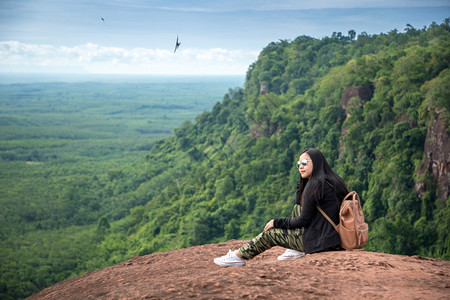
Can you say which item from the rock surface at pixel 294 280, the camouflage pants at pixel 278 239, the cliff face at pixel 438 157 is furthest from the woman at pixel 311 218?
the cliff face at pixel 438 157

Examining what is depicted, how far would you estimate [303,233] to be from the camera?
628 centimetres

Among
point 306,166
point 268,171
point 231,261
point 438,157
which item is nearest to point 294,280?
point 231,261

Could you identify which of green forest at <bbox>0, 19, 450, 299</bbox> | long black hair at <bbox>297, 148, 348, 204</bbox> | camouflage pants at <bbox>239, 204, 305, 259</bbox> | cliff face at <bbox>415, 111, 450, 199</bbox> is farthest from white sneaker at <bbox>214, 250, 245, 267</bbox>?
cliff face at <bbox>415, 111, 450, 199</bbox>

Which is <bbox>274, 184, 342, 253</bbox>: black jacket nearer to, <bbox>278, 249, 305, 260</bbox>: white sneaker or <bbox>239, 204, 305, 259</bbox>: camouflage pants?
<bbox>239, 204, 305, 259</bbox>: camouflage pants

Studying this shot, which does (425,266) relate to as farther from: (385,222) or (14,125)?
(14,125)

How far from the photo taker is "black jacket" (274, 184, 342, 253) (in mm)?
6074

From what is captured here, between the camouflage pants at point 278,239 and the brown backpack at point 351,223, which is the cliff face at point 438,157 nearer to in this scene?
the brown backpack at point 351,223

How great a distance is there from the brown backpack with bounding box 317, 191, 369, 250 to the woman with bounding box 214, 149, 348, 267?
0.08 m

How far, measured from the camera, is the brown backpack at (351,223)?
6008mm

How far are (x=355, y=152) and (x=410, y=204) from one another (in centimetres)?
772

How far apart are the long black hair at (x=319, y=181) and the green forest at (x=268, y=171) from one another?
20.3m

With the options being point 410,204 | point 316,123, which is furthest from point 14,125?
point 410,204

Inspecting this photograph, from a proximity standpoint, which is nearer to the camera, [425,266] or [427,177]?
[425,266]

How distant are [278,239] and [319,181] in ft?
3.13
